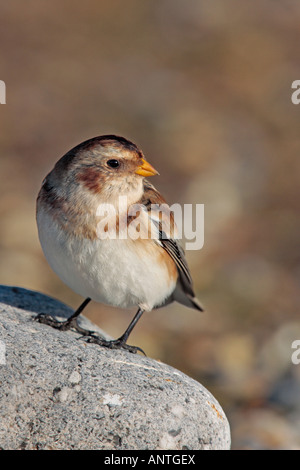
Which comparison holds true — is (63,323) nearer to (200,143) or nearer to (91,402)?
(91,402)

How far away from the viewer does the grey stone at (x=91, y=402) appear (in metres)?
4.62

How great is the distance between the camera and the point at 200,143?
14.1 metres

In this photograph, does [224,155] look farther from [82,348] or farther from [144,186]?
[82,348]

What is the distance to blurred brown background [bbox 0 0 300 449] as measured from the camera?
9.55 metres

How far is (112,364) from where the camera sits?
201 inches

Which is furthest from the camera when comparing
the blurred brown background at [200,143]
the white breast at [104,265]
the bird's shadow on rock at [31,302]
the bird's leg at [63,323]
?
the blurred brown background at [200,143]

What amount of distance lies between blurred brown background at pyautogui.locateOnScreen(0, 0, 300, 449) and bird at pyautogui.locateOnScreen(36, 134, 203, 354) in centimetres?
294

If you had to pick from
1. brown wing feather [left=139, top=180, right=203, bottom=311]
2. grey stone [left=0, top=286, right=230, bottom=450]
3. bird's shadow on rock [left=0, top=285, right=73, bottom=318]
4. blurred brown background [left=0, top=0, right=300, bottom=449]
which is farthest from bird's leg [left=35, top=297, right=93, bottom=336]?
blurred brown background [left=0, top=0, right=300, bottom=449]

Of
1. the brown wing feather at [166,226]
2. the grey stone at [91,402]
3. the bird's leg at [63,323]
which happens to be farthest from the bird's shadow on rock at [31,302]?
the brown wing feather at [166,226]

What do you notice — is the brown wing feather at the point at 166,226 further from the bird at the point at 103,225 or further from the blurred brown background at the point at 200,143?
the blurred brown background at the point at 200,143

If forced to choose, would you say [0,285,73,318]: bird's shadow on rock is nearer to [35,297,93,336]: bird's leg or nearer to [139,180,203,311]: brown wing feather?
[35,297,93,336]: bird's leg

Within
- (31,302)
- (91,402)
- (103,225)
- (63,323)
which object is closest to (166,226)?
(103,225)

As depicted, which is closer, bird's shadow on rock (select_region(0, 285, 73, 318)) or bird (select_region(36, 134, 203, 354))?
bird (select_region(36, 134, 203, 354))

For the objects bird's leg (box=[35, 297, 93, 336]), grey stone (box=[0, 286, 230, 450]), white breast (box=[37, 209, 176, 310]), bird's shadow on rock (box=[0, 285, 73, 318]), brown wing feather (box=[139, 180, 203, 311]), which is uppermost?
brown wing feather (box=[139, 180, 203, 311])
